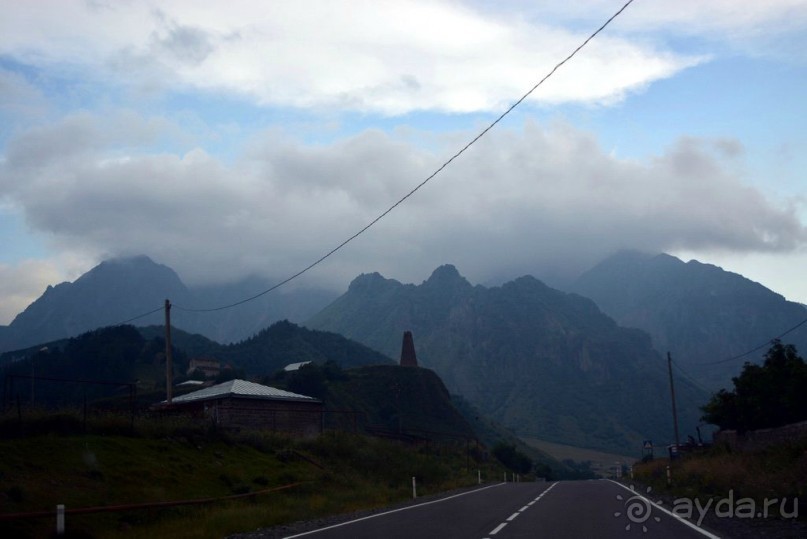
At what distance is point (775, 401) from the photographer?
38969mm

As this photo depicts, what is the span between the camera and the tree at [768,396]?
37.8 metres

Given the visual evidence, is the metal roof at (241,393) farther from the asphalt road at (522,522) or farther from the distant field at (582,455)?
the distant field at (582,455)

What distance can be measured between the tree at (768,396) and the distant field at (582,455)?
3802 inches

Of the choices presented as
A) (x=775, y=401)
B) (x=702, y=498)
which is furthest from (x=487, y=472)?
(x=702, y=498)

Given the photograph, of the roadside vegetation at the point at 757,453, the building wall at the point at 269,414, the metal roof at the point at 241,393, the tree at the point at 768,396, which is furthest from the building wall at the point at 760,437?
the metal roof at the point at 241,393

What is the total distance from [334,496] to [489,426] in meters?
124

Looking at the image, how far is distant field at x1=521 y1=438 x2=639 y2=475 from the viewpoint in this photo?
14275 centimetres

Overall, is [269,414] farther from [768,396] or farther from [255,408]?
[768,396]

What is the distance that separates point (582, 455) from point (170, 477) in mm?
139169

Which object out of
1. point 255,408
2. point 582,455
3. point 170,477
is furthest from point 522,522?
point 582,455

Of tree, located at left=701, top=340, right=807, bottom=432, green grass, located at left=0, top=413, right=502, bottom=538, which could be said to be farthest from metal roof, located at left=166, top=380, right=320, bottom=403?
tree, located at left=701, top=340, right=807, bottom=432

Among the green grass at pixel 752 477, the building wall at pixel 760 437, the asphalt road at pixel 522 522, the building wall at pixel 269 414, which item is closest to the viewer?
the asphalt road at pixel 522 522

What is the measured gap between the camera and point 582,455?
508ft

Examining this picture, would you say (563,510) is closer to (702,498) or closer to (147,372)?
(702,498)
